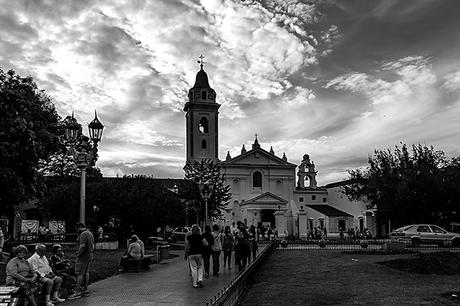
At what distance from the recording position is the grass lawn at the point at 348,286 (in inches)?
474

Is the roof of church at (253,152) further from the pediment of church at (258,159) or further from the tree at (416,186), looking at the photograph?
the tree at (416,186)

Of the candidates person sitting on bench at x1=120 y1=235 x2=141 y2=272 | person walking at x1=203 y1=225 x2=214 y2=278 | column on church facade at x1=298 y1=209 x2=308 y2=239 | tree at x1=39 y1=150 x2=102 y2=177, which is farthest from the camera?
column on church facade at x1=298 y1=209 x2=308 y2=239

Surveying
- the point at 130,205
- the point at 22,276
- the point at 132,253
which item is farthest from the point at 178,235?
the point at 22,276

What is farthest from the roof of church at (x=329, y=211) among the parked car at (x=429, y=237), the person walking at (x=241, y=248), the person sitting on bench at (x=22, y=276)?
the person sitting on bench at (x=22, y=276)

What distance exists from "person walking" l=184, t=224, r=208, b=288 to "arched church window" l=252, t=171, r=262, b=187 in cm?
5511

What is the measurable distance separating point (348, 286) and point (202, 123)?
5984 centimetres

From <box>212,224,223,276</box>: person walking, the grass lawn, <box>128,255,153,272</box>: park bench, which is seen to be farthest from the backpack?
<box>128,255,153,272</box>: park bench

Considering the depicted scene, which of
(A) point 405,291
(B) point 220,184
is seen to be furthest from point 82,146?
(B) point 220,184

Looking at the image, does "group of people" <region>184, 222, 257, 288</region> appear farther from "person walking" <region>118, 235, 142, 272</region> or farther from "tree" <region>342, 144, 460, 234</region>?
"tree" <region>342, 144, 460, 234</region>

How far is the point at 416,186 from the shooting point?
1617 inches

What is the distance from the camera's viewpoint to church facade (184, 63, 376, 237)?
65688 mm

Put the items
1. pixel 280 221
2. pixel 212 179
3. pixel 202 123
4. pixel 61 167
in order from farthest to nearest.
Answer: pixel 202 123 < pixel 280 221 < pixel 212 179 < pixel 61 167

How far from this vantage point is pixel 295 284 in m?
15.4

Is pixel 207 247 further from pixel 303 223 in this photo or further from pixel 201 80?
pixel 201 80
